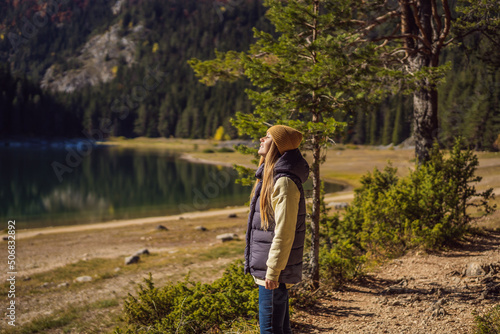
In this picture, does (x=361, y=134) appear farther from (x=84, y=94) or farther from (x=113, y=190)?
(x=84, y=94)

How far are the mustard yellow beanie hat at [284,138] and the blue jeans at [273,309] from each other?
1.23m

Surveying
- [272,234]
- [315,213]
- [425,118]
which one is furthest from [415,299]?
[425,118]

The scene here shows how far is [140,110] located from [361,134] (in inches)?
3449

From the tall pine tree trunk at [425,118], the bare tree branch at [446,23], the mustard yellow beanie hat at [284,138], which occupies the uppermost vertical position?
the bare tree branch at [446,23]

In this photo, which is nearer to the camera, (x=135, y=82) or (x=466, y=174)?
(x=466, y=174)

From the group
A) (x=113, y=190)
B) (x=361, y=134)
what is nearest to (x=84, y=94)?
(x=361, y=134)

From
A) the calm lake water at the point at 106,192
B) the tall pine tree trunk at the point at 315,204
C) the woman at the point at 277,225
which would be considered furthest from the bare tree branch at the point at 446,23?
the calm lake water at the point at 106,192

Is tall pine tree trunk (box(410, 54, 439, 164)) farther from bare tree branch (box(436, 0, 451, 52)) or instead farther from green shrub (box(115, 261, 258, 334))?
green shrub (box(115, 261, 258, 334))

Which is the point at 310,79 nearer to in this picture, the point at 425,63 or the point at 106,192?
the point at 425,63

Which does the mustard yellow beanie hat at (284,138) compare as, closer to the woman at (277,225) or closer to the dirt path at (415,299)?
the woman at (277,225)

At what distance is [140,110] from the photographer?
148 m

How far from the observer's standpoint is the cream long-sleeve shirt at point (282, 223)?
3283mm

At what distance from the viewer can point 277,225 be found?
3.29 metres

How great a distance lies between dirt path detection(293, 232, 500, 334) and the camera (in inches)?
191
